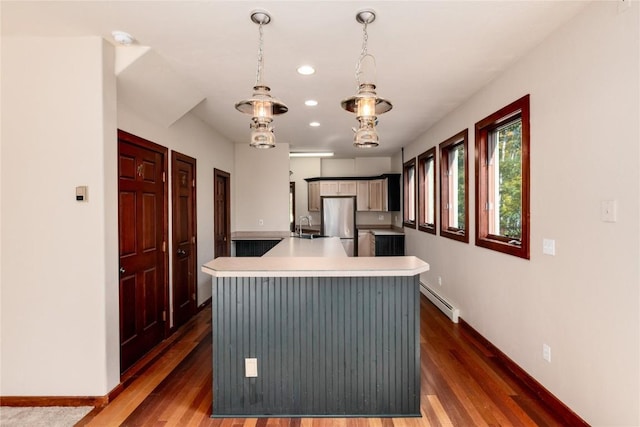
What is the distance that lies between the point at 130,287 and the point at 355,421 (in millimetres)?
2166

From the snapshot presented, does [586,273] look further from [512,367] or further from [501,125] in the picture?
[501,125]

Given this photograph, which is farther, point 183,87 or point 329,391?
point 183,87

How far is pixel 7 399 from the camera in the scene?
2.43 meters

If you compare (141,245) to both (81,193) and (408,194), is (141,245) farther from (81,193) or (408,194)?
(408,194)

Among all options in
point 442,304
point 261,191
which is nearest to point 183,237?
point 261,191

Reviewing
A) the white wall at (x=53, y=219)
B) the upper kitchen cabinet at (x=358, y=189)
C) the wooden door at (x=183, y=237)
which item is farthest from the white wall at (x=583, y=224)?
the upper kitchen cabinet at (x=358, y=189)

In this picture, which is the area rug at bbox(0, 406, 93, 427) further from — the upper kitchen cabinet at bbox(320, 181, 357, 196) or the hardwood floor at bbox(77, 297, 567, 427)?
the upper kitchen cabinet at bbox(320, 181, 357, 196)


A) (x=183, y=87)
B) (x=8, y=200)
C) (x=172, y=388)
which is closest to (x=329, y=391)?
(x=172, y=388)

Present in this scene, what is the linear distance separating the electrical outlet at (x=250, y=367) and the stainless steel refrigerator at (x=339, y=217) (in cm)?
551

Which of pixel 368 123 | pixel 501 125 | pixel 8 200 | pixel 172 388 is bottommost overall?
pixel 172 388

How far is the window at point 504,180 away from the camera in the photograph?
275 cm

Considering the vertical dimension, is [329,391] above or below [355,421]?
above

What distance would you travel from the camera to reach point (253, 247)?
5836 millimetres

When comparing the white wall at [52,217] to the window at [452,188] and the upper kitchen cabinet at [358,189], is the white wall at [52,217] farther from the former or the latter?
the upper kitchen cabinet at [358,189]
